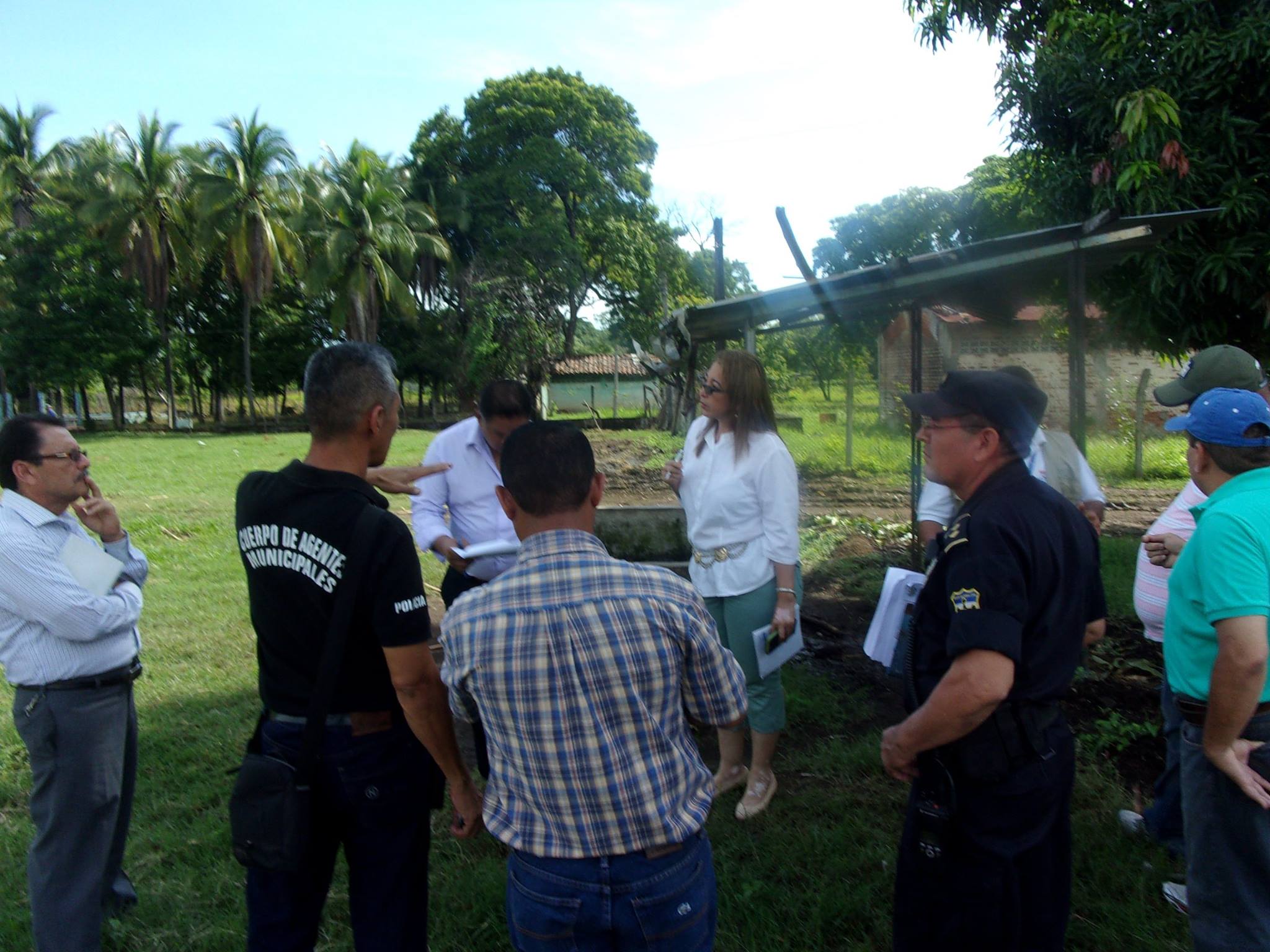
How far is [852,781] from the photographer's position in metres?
4.10

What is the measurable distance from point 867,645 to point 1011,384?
895 mm

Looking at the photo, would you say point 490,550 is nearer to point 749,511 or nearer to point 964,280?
point 749,511

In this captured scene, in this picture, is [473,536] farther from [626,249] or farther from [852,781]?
[626,249]

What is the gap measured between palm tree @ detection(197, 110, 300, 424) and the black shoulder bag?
1399 inches

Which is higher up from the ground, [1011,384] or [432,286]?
[432,286]

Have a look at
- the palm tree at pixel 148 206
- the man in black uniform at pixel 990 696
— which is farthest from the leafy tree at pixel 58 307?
the man in black uniform at pixel 990 696

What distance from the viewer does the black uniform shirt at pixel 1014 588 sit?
6.52ft

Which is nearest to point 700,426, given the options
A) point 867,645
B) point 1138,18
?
point 867,645

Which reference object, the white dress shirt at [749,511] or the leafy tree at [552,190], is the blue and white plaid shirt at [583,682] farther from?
the leafy tree at [552,190]

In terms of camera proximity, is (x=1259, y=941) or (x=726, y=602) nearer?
(x=1259, y=941)

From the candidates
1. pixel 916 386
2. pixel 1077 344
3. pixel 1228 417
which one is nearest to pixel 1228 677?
pixel 1228 417

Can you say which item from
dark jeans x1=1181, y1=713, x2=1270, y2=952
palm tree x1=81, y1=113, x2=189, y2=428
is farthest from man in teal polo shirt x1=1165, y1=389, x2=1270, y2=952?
palm tree x1=81, y1=113, x2=189, y2=428

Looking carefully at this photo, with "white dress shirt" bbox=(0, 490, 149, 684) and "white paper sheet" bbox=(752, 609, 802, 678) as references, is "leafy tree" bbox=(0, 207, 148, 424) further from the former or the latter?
Result: "white paper sheet" bbox=(752, 609, 802, 678)

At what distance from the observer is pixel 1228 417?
235 centimetres
